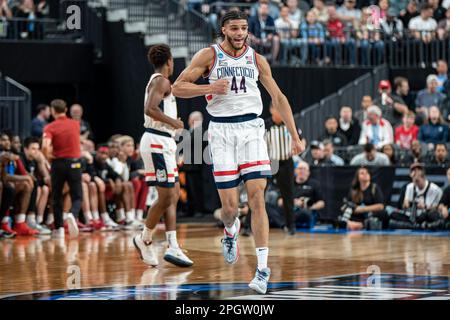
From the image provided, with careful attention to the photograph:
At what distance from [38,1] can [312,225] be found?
32.9ft

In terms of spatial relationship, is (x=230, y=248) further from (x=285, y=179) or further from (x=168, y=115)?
(x=285, y=179)

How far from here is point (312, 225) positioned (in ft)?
67.4

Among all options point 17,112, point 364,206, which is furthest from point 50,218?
point 364,206

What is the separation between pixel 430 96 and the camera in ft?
79.4

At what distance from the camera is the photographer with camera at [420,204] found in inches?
757

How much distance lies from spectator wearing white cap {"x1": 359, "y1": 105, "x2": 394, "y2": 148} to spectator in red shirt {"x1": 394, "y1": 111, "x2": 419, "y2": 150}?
0.54ft

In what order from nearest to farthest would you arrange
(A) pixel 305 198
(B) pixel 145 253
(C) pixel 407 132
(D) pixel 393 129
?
(B) pixel 145 253 → (A) pixel 305 198 → (C) pixel 407 132 → (D) pixel 393 129

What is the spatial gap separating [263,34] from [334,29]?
1723mm

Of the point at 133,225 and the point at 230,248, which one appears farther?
the point at 133,225

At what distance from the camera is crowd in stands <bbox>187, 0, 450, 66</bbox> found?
2602 cm

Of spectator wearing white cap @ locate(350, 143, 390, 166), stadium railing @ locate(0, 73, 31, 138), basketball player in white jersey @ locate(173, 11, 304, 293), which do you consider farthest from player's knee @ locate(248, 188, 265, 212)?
stadium railing @ locate(0, 73, 31, 138)

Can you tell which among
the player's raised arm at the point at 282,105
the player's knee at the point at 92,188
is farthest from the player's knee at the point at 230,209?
the player's knee at the point at 92,188
